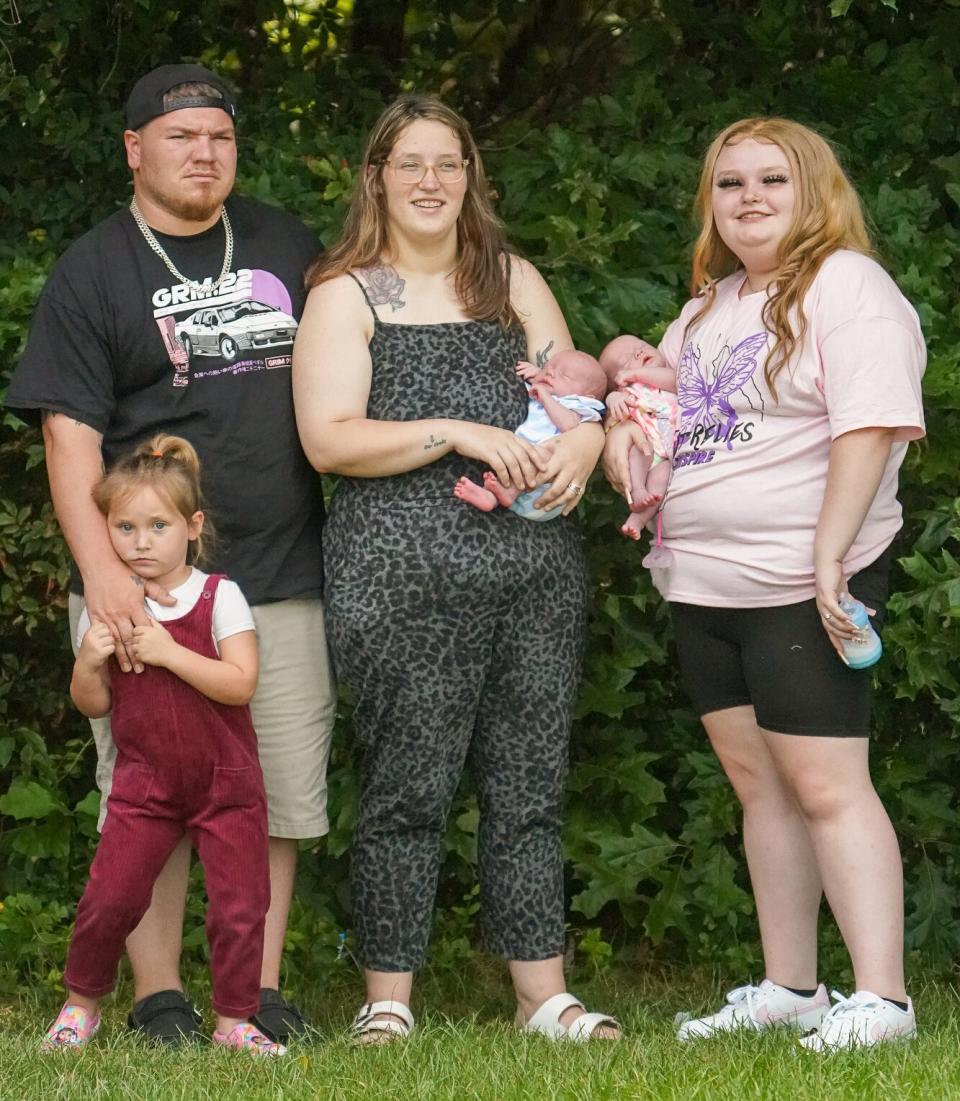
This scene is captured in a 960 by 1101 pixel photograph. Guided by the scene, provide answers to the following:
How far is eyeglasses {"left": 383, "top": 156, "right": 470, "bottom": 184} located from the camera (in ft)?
13.5

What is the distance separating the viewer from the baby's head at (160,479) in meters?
3.95

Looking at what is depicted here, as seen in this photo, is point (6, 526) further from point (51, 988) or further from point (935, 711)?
point (935, 711)

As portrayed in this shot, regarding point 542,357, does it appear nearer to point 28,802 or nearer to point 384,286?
point 384,286

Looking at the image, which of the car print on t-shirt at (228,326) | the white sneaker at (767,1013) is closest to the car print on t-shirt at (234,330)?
the car print on t-shirt at (228,326)

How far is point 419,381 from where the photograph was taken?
4.12 meters

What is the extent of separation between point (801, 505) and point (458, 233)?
110 centimetres

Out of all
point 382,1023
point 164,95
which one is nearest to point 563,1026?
point 382,1023

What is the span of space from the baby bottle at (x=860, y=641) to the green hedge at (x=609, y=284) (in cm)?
41

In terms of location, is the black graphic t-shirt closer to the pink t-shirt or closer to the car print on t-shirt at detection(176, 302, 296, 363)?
the car print on t-shirt at detection(176, 302, 296, 363)

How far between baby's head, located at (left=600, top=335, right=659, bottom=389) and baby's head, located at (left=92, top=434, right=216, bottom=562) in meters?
1.03

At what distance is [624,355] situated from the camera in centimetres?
429

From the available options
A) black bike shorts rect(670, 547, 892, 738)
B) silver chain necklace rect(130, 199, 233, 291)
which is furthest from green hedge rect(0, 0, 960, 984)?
silver chain necklace rect(130, 199, 233, 291)

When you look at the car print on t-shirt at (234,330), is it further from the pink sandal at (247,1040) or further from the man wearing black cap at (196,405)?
the pink sandal at (247,1040)

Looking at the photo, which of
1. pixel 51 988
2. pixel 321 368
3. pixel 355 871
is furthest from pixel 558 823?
pixel 51 988
